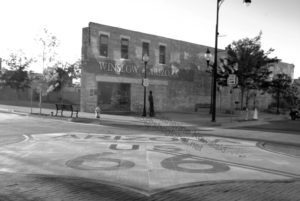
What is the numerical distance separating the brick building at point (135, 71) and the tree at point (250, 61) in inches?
210

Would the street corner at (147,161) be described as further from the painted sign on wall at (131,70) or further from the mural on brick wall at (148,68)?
the mural on brick wall at (148,68)

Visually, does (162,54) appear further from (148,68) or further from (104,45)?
(104,45)

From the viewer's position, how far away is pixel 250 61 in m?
32.2

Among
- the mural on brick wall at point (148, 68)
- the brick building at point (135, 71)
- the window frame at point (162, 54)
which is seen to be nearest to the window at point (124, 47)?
the brick building at point (135, 71)

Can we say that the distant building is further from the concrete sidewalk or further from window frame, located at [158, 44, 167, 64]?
window frame, located at [158, 44, 167, 64]

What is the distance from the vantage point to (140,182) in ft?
20.8

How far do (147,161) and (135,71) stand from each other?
23.5m

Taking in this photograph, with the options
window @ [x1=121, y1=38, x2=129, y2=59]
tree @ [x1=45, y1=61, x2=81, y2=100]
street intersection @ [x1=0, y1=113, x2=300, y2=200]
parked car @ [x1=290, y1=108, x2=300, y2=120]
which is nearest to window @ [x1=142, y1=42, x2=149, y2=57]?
window @ [x1=121, y1=38, x2=129, y2=59]

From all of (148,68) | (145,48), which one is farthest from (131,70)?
(145,48)

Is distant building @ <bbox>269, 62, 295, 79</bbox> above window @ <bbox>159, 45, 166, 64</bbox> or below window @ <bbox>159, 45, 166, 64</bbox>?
above

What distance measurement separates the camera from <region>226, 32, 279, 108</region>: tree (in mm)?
32281

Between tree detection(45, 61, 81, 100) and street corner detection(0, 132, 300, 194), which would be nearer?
street corner detection(0, 132, 300, 194)

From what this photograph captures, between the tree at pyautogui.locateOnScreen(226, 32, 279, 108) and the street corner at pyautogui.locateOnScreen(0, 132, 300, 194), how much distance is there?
21.6 metres

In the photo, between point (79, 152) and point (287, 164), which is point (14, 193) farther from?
point (287, 164)
